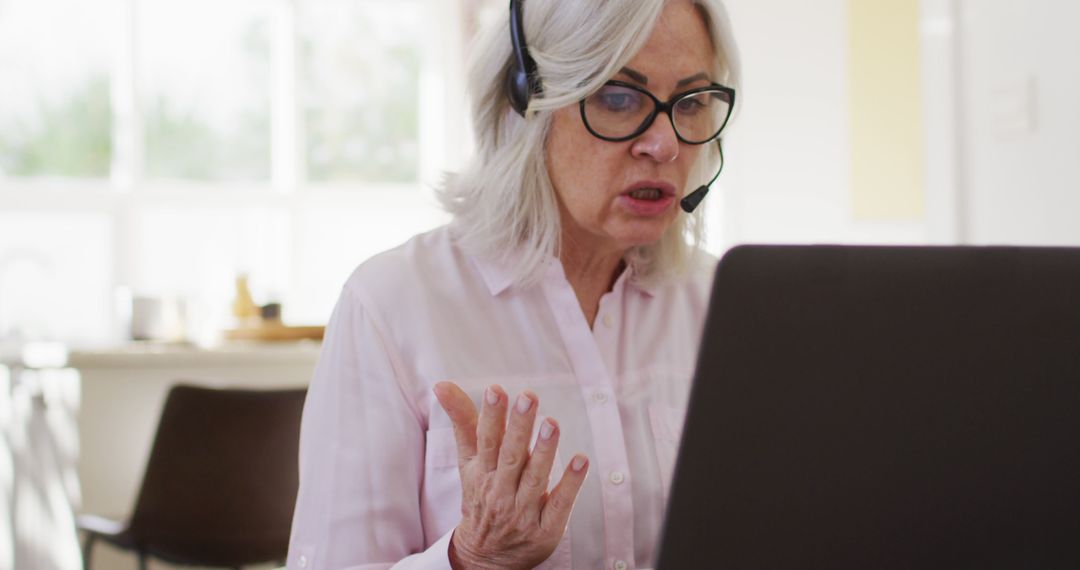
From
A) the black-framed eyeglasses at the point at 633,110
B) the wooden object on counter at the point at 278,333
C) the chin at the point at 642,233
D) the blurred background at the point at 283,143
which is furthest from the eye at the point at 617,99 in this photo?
the blurred background at the point at 283,143

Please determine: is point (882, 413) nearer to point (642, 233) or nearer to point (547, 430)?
point (547, 430)

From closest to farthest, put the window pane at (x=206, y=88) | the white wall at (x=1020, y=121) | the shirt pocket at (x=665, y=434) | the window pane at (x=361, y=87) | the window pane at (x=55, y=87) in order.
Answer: the shirt pocket at (x=665, y=434) → the white wall at (x=1020, y=121) → the window pane at (x=55, y=87) → the window pane at (x=206, y=88) → the window pane at (x=361, y=87)

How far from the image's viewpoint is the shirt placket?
1.18 meters

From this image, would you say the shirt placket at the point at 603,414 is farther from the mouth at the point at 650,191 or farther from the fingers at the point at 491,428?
the fingers at the point at 491,428

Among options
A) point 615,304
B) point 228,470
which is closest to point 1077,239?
point 615,304

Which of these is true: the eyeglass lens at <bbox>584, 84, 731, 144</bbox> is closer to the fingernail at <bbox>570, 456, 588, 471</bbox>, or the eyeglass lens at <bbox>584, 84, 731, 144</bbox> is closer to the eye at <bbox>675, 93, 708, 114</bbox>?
the eye at <bbox>675, 93, 708, 114</bbox>

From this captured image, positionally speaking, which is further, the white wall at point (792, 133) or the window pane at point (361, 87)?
the window pane at point (361, 87)

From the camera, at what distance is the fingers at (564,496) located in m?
0.81

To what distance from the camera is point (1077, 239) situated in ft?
5.92

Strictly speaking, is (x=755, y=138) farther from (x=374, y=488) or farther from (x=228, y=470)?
(x=374, y=488)

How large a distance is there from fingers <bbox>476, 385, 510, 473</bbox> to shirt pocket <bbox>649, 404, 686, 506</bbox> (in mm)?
421

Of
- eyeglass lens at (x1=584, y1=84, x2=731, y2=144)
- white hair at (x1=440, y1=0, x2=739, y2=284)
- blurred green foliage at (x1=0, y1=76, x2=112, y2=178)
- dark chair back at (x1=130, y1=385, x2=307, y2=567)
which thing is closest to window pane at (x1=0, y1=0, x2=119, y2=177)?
blurred green foliage at (x1=0, y1=76, x2=112, y2=178)

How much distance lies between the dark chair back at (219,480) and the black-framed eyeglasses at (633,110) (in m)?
1.38

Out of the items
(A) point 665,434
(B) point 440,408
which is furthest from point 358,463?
(A) point 665,434
